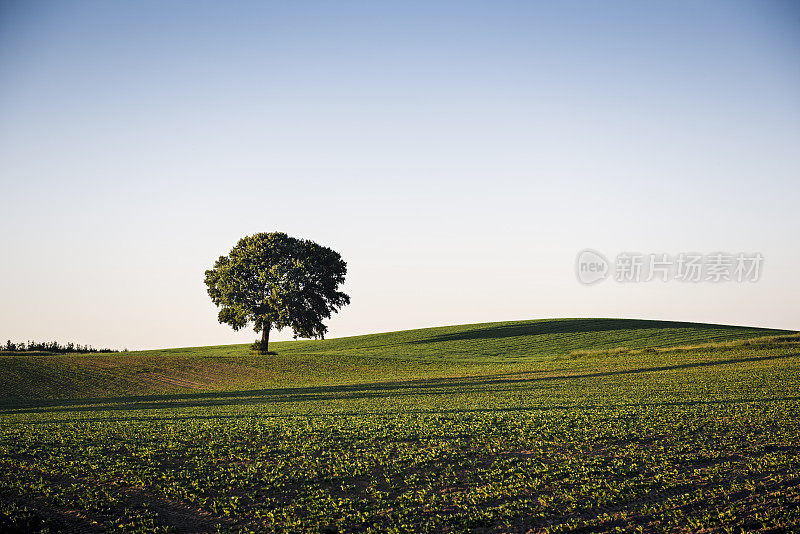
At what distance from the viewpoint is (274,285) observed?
257ft

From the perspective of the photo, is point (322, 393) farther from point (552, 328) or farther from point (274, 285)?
point (552, 328)

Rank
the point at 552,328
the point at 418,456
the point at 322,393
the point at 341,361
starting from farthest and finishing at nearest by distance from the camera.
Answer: the point at 552,328
the point at 341,361
the point at 322,393
the point at 418,456

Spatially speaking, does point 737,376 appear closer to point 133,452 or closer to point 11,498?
point 133,452

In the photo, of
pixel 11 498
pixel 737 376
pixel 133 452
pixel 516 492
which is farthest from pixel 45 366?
pixel 737 376

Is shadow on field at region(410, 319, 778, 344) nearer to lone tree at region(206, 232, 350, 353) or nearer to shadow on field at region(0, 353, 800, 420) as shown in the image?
lone tree at region(206, 232, 350, 353)

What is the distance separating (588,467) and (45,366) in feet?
211

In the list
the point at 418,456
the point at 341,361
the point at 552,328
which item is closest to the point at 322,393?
the point at 341,361

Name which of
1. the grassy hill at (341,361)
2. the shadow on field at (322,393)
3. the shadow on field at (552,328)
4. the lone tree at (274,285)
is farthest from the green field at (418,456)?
the shadow on field at (552,328)

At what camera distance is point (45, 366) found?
6212cm

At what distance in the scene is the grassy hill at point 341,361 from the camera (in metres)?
55.9

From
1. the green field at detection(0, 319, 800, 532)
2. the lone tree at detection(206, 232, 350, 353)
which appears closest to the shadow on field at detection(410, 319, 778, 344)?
the lone tree at detection(206, 232, 350, 353)

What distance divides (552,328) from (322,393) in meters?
71.0

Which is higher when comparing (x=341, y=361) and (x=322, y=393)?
(x=341, y=361)

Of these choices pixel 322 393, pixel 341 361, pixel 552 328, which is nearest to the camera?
pixel 322 393
